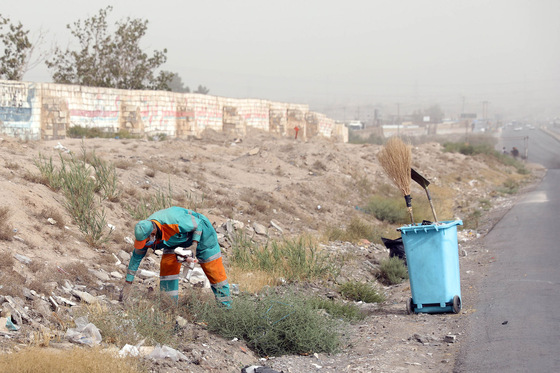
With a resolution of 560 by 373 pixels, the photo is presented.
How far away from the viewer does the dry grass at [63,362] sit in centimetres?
463

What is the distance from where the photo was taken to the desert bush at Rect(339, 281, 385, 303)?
938cm

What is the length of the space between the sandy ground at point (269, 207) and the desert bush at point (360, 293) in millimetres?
204

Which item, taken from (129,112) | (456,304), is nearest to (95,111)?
(129,112)

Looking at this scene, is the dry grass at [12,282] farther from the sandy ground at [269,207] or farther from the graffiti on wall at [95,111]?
the graffiti on wall at [95,111]

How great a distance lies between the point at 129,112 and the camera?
25.0m

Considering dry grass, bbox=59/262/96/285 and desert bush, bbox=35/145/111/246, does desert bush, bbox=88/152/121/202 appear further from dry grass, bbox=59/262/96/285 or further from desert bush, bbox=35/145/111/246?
dry grass, bbox=59/262/96/285

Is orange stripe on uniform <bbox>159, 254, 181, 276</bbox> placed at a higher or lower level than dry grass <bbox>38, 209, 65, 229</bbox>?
lower

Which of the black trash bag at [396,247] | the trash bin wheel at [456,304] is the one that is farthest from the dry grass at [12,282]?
the black trash bag at [396,247]

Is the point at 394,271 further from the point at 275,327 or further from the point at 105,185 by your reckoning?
the point at 105,185

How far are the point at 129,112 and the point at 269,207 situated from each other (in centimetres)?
1173

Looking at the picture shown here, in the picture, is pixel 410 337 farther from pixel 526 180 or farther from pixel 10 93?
pixel 526 180

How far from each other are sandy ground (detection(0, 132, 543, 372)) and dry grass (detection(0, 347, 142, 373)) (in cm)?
57

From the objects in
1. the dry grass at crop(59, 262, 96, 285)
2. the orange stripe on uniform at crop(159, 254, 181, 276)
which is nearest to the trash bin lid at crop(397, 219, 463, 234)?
the orange stripe on uniform at crop(159, 254, 181, 276)

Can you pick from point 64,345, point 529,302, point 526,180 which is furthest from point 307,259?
point 526,180
